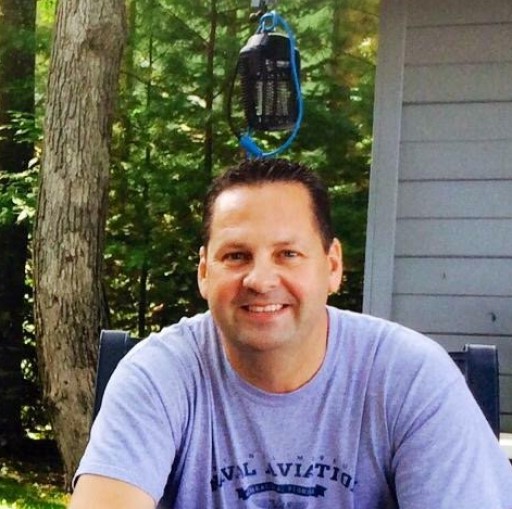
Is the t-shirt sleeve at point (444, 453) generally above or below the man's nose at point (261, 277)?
below

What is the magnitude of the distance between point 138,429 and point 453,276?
180cm

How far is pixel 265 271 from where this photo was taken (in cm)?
127

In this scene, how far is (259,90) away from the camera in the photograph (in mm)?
2889

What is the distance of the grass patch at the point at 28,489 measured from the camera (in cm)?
462

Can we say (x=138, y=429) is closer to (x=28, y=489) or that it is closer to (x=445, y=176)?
(x=445, y=176)

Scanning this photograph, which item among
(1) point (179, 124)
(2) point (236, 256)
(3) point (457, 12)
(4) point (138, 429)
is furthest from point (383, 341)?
(1) point (179, 124)

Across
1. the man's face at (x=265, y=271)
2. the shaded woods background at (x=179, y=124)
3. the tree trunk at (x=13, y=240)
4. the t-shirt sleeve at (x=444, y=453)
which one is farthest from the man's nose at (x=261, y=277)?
the tree trunk at (x=13, y=240)

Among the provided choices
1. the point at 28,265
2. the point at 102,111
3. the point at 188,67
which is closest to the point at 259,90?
the point at 102,111

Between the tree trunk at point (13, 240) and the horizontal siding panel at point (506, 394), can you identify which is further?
the tree trunk at point (13, 240)

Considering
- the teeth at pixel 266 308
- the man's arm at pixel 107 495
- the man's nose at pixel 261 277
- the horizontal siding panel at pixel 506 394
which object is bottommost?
the horizontal siding panel at pixel 506 394

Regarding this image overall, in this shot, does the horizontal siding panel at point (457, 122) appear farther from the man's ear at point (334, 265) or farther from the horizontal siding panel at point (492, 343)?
the man's ear at point (334, 265)

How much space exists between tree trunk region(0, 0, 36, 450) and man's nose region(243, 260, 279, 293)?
4868mm

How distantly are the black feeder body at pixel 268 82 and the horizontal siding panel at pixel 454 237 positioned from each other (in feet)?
1.74

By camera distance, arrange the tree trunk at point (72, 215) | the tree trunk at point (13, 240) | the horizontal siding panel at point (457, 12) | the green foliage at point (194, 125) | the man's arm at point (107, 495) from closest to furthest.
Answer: the man's arm at point (107, 495), the horizontal siding panel at point (457, 12), the tree trunk at point (72, 215), the green foliage at point (194, 125), the tree trunk at point (13, 240)
